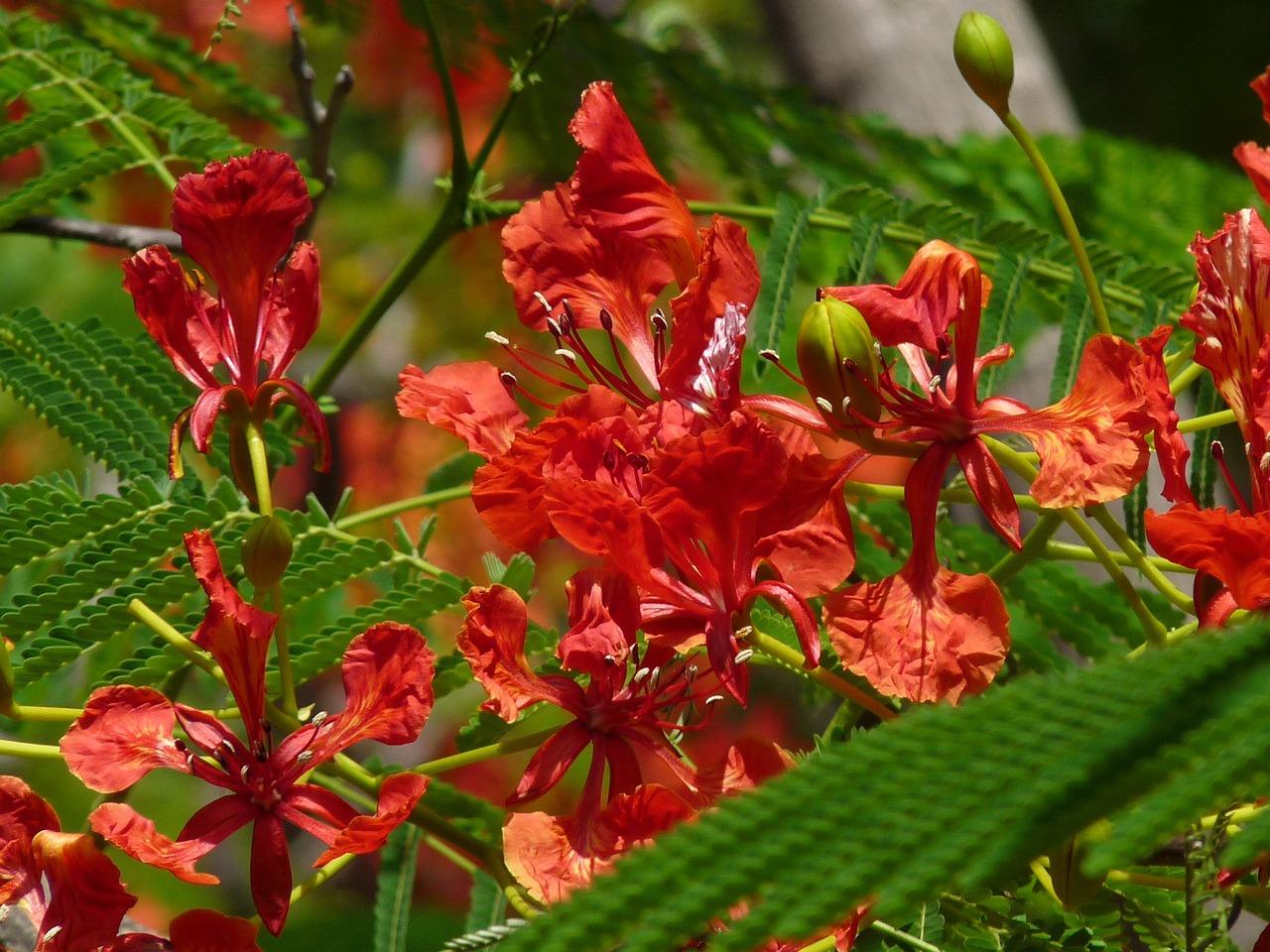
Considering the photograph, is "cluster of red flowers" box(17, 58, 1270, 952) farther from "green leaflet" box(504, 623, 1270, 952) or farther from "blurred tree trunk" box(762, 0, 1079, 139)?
"blurred tree trunk" box(762, 0, 1079, 139)

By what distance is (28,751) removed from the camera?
0.97m

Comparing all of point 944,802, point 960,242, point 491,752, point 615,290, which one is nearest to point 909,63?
point 960,242

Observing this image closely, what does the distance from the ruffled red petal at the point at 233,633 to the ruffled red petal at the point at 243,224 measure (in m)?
0.22

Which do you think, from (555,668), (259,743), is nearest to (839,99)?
(555,668)

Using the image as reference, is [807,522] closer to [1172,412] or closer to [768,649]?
[768,649]

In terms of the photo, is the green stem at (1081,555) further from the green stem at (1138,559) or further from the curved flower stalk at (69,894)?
the curved flower stalk at (69,894)

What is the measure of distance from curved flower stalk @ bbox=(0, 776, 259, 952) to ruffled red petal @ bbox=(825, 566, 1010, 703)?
18.2 inches

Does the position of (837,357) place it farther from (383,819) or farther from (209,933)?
(209,933)

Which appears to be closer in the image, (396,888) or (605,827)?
(605,827)

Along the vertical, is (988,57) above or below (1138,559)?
above

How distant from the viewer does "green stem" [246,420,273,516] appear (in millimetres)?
1074

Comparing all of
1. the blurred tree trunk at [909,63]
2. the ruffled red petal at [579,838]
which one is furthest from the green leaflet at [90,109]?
the blurred tree trunk at [909,63]

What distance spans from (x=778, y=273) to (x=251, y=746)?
714mm

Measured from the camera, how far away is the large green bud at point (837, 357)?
0.95 m
